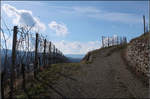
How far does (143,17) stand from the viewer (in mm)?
22141

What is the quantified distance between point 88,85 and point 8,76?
355 cm

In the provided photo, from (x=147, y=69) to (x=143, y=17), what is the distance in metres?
15.6

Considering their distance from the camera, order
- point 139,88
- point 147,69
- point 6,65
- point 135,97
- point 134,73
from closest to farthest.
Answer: point 6,65 → point 135,97 → point 139,88 → point 147,69 → point 134,73

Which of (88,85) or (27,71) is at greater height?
(27,71)

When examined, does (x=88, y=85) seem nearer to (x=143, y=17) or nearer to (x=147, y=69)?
(x=147, y=69)

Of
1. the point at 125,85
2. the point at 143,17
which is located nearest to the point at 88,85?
the point at 125,85

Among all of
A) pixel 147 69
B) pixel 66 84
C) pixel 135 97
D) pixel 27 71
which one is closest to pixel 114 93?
pixel 135 97

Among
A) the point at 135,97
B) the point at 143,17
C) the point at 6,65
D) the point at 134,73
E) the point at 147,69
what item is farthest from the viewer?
the point at 143,17

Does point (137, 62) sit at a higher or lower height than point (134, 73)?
higher

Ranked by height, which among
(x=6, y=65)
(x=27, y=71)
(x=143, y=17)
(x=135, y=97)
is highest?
(x=143, y=17)

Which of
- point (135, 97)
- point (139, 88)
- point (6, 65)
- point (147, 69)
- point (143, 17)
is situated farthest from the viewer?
point (143, 17)

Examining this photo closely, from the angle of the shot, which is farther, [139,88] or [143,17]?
[143,17]

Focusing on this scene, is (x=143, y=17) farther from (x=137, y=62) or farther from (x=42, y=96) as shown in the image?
(x=42, y=96)

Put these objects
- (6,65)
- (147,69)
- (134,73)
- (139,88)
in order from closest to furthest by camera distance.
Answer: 1. (6,65)
2. (139,88)
3. (147,69)
4. (134,73)
